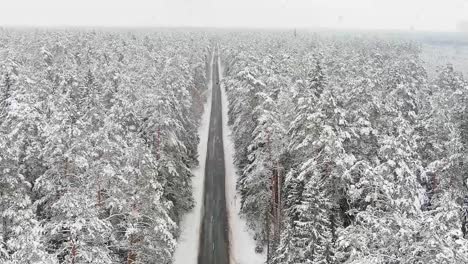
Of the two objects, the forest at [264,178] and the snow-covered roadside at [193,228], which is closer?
the forest at [264,178]

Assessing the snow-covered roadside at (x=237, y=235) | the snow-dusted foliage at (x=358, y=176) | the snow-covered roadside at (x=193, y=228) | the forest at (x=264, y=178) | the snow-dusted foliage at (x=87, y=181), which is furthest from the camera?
the snow-covered roadside at (x=193, y=228)

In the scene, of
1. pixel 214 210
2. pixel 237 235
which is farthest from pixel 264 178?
pixel 214 210

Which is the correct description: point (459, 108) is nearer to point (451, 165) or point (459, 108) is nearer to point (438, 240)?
point (451, 165)

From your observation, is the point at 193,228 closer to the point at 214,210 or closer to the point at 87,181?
the point at 214,210

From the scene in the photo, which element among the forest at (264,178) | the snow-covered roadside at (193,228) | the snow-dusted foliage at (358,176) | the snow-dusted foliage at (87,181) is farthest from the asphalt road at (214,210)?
the snow-dusted foliage at (87,181)

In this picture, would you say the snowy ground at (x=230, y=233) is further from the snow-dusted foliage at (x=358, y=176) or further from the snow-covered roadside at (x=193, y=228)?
the snow-dusted foliage at (x=358, y=176)

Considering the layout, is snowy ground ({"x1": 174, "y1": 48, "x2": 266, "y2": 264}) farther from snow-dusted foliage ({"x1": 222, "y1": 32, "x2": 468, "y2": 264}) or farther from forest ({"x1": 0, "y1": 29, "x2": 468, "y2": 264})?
snow-dusted foliage ({"x1": 222, "y1": 32, "x2": 468, "y2": 264})

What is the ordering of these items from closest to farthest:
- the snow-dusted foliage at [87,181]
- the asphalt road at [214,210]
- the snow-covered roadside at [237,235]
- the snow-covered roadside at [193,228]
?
1. the snow-dusted foliage at [87,181]
2. the snow-covered roadside at [237,235]
3. the snow-covered roadside at [193,228]
4. the asphalt road at [214,210]

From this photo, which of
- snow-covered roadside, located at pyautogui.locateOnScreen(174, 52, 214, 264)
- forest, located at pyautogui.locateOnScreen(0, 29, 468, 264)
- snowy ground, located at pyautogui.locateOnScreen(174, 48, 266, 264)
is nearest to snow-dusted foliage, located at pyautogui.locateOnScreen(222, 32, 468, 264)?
forest, located at pyautogui.locateOnScreen(0, 29, 468, 264)

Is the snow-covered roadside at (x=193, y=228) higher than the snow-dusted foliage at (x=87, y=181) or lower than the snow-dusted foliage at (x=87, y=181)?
lower

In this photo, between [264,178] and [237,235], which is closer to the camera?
[264,178]
